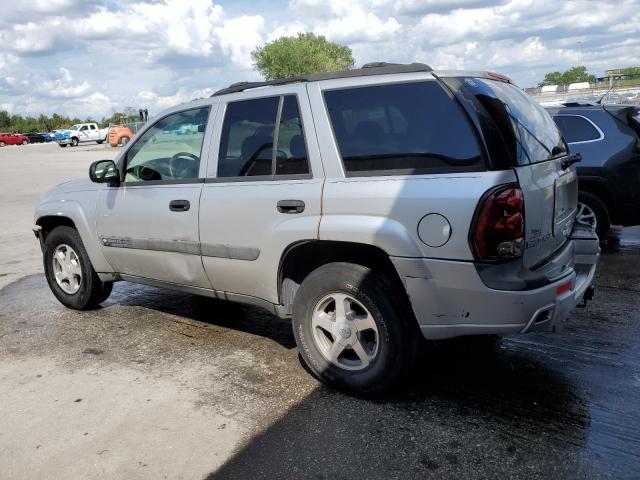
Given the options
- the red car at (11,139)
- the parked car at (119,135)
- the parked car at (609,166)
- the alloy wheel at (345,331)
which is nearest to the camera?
the alloy wheel at (345,331)

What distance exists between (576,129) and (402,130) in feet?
15.3

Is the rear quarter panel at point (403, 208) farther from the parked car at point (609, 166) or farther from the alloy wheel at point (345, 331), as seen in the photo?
the parked car at point (609, 166)

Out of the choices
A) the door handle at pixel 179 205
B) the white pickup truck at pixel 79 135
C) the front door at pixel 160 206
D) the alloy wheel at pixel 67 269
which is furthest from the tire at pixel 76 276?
the white pickup truck at pixel 79 135

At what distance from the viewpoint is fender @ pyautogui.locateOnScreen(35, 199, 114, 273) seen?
195 inches

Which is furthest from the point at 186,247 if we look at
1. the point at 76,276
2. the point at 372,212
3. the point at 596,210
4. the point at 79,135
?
the point at 79,135

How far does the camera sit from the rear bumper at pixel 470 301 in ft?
9.82

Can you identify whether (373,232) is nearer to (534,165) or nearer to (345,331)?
(345,331)

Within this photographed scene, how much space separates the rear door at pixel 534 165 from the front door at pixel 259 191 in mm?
1057

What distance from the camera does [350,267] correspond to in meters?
3.41

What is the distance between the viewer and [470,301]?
10.00 ft

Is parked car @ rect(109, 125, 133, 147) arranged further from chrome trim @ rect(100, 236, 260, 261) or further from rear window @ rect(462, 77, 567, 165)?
rear window @ rect(462, 77, 567, 165)

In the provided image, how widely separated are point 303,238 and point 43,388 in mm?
2012

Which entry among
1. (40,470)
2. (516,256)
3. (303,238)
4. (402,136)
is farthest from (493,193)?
(40,470)

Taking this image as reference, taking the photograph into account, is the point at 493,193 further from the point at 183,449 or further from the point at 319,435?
the point at 183,449
